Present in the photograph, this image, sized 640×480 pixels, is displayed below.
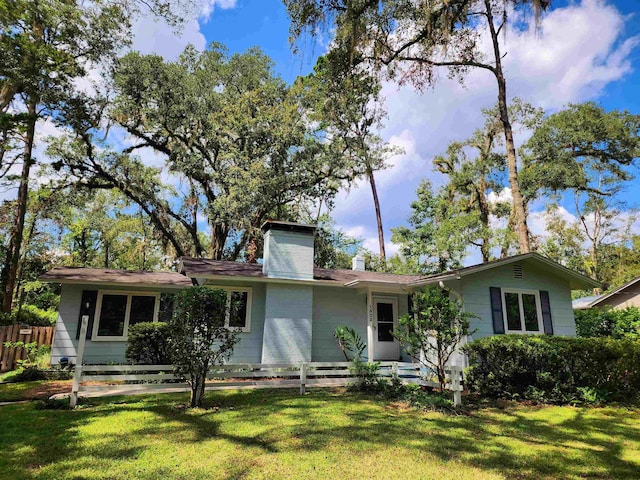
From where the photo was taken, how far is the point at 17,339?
1152 centimetres

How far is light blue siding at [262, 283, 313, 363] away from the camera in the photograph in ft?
37.8

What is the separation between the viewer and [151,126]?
18.5 metres

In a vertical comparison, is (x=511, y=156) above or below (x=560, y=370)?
above

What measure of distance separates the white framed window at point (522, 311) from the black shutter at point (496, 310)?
129 mm

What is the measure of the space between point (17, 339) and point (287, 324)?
28.4ft

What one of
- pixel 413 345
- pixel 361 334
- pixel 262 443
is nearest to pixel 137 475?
pixel 262 443

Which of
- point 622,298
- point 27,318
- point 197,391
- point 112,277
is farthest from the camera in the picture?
point 622,298

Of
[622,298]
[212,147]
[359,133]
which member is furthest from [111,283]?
[622,298]

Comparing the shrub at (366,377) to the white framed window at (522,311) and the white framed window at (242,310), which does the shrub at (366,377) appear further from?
the white framed window at (522,311)

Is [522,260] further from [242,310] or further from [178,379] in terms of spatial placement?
[178,379]

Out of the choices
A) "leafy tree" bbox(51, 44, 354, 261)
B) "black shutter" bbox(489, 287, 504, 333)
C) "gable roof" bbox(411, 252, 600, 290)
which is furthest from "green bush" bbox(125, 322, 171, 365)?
"leafy tree" bbox(51, 44, 354, 261)

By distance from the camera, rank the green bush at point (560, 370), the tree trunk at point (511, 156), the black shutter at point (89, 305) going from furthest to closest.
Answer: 1. the tree trunk at point (511, 156)
2. the black shutter at point (89, 305)
3. the green bush at point (560, 370)

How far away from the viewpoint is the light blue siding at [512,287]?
33.2 ft

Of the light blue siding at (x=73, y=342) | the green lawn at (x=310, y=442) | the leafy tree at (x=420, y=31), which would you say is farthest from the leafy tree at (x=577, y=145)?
the light blue siding at (x=73, y=342)
